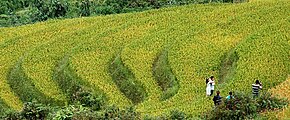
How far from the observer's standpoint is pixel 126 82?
33312mm

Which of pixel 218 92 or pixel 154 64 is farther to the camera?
pixel 154 64

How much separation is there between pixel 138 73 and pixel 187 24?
27.9ft

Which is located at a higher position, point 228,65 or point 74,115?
point 228,65

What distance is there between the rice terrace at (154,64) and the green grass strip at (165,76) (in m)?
0.06

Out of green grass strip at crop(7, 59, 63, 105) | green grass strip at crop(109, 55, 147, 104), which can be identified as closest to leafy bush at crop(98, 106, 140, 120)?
green grass strip at crop(109, 55, 147, 104)

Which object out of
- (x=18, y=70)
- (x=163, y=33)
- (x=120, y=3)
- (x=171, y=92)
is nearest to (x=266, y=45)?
Answer: (x=171, y=92)

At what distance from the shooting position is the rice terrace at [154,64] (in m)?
25.7

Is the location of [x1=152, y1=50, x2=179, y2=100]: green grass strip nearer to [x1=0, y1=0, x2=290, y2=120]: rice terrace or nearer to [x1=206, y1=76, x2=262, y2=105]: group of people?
[x1=0, y1=0, x2=290, y2=120]: rice terrace

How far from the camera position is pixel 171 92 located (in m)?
30.8

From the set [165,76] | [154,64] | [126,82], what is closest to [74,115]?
[126,82]

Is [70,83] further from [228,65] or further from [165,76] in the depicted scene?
[228,65]

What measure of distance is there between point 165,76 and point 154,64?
5.55 ft

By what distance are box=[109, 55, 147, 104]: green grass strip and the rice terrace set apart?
0.06 meters

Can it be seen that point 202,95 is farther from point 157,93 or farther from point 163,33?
point 163,33
